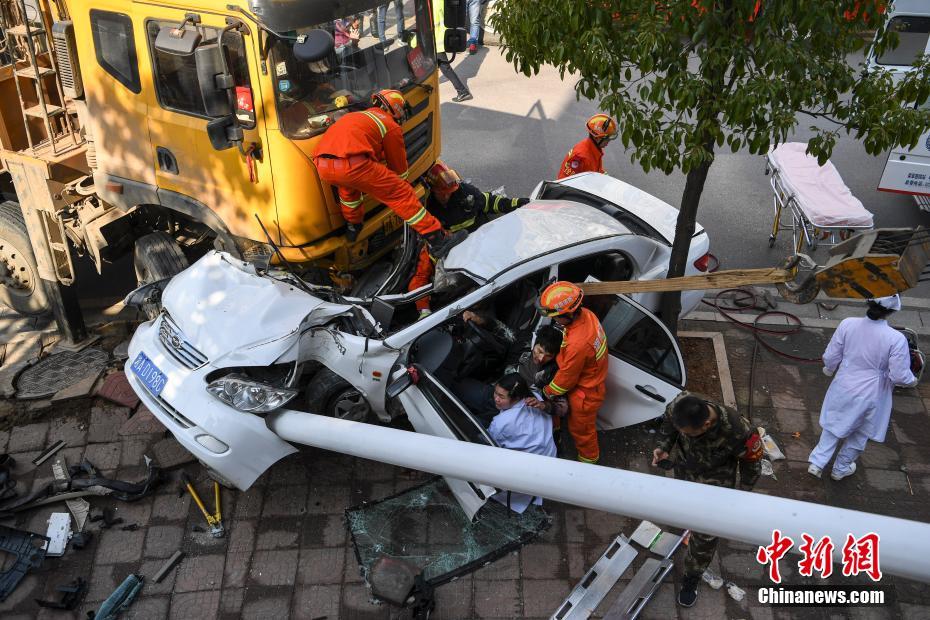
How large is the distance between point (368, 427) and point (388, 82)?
323 cm

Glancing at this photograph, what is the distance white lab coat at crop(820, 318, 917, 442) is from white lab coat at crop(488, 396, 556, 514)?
1920 millimetres

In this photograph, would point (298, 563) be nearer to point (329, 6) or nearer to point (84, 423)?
point (84, 423)

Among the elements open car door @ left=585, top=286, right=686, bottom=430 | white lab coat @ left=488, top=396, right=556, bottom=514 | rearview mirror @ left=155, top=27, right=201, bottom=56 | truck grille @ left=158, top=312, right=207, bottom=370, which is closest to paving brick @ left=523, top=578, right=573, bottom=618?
white lab coat @ left=488, top=396, right=556, bottom=514

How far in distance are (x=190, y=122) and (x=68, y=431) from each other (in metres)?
2.54

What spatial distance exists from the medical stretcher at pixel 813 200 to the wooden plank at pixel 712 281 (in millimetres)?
3104

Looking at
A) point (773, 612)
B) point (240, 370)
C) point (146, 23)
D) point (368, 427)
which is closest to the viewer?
point (368, 427)

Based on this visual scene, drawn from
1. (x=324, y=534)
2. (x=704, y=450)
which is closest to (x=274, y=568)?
(x=324, y=534)

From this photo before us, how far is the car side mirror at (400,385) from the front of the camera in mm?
4793

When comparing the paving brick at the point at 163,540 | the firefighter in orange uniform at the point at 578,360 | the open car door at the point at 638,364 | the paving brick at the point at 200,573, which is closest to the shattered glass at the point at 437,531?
the firefighter in orange uniform at the point at 578,360

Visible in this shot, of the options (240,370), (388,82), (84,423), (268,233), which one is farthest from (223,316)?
(388,82)

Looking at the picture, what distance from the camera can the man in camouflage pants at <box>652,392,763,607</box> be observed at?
13.4ft

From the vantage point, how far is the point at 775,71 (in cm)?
433

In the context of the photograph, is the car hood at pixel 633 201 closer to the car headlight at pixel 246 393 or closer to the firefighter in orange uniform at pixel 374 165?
the firefighter in orange uniform at pixel 374 165

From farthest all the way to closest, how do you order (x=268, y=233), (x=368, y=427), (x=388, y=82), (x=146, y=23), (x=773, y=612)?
(x=388, y=82)
(x=268, y=233)
(x=146, y=23)
(x=773, y=612)
(x=368, y=427)
